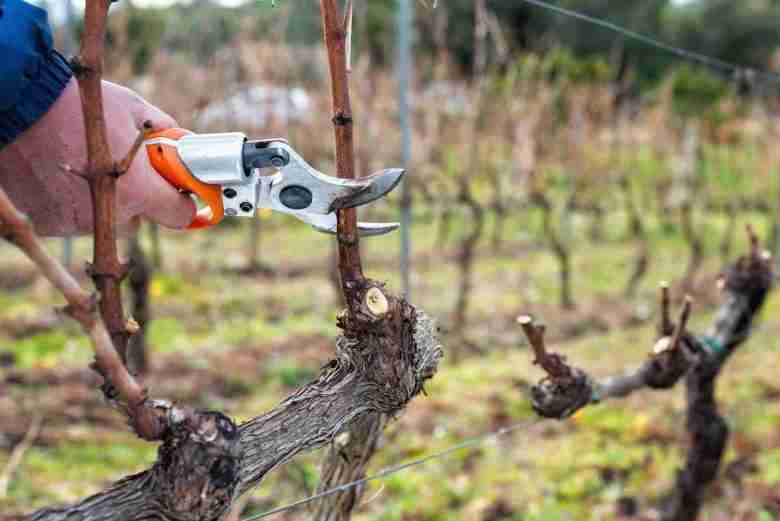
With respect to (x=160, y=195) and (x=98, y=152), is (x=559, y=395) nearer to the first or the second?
(x=160, y=195)

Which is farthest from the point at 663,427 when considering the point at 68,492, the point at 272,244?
the point at 272,244

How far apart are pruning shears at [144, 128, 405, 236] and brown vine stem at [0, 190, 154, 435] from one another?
332 millimetres

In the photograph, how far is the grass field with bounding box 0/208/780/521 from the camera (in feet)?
14.2

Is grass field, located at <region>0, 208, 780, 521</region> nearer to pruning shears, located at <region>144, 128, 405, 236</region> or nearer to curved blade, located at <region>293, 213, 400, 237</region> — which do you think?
curved blade, located at <region>293, 213, 400, 237</region>

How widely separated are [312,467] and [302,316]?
12.1 feet

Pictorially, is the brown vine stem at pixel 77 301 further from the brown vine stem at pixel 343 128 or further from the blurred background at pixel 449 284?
the blurred background at pixel 449 284

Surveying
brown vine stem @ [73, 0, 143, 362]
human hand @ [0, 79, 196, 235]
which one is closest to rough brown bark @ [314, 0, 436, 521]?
human hand @ [0, 79, 196, 235]

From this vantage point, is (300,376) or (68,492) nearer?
(68,492)

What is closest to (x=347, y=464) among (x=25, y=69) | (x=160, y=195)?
(x=160, y=195)

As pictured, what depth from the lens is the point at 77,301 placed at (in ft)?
3.91

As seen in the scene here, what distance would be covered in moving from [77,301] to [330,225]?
0.56 m

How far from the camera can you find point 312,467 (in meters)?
4.46

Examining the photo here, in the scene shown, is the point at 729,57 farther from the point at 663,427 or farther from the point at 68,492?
the point at 68,492

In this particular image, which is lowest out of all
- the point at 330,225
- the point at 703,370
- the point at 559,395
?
the point at 703,370
